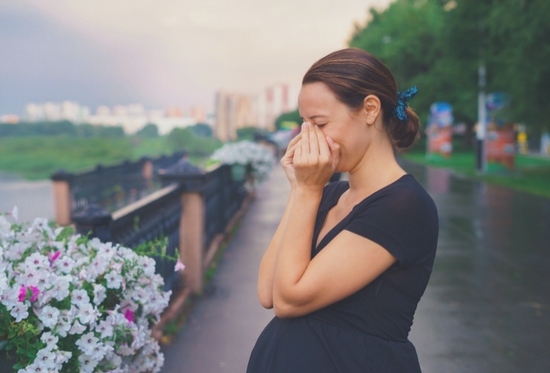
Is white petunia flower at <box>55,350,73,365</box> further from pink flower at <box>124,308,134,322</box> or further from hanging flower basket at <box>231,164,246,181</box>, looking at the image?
hanging flower basket at <box>231,164,246,181</box>

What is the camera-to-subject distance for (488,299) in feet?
19.8

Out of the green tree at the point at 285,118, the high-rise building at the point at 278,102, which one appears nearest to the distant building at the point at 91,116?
the green tree at the point at 285,118

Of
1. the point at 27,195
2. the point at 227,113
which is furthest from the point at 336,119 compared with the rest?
the point at 227,113

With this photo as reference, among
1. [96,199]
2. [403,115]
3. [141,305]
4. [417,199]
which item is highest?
[403,115]

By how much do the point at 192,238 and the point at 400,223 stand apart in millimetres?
4967

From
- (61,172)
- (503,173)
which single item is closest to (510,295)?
(61,172)

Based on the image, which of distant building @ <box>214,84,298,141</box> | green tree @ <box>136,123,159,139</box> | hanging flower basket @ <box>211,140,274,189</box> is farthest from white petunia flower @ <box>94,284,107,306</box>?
green tree @ <box>136,123,159,139</box>

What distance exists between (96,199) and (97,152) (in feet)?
39.3

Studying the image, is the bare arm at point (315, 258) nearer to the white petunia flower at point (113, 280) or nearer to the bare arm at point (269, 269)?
the bare arm at point (269, 269)

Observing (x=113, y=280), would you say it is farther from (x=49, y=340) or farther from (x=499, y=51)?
(x=499, y=51)

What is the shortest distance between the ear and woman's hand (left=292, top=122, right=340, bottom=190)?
5.1 inches

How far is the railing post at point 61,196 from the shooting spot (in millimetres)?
10242

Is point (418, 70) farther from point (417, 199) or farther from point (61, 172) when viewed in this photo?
point (417, 199)

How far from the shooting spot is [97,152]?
75.8 feet
